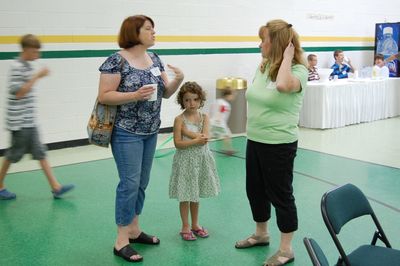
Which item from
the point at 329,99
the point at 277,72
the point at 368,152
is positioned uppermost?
the point at 277,72

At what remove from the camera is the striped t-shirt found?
12.7 feet

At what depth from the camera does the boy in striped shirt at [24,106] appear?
3865mm

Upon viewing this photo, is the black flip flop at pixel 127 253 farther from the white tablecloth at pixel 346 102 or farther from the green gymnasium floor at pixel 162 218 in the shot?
the white tablecloth at pixel 346 102

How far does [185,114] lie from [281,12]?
18.3ft

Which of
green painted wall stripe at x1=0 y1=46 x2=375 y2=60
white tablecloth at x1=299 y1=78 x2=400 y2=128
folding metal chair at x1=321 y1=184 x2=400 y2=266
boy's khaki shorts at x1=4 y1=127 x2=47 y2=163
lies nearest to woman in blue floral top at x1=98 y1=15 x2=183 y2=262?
folding metal chair at x1=321 y1=184 x2=400 y2=266

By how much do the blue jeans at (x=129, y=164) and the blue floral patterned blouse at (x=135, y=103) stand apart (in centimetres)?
5

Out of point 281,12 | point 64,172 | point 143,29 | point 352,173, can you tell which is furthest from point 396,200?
point 281,12

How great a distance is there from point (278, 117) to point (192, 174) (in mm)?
775

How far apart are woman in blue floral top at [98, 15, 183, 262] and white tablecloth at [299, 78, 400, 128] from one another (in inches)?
190

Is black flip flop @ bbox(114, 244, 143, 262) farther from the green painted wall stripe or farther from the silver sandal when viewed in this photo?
the green painted wall stripe

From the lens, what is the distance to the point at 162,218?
374 centimetres

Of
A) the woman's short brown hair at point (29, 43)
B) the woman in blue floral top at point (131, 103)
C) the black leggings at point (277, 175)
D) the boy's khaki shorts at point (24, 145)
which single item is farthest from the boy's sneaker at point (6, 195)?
the black leggings at point (277, 175)

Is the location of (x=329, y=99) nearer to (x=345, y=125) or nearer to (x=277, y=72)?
(x=345, y=125)

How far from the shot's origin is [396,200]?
4133 mm
